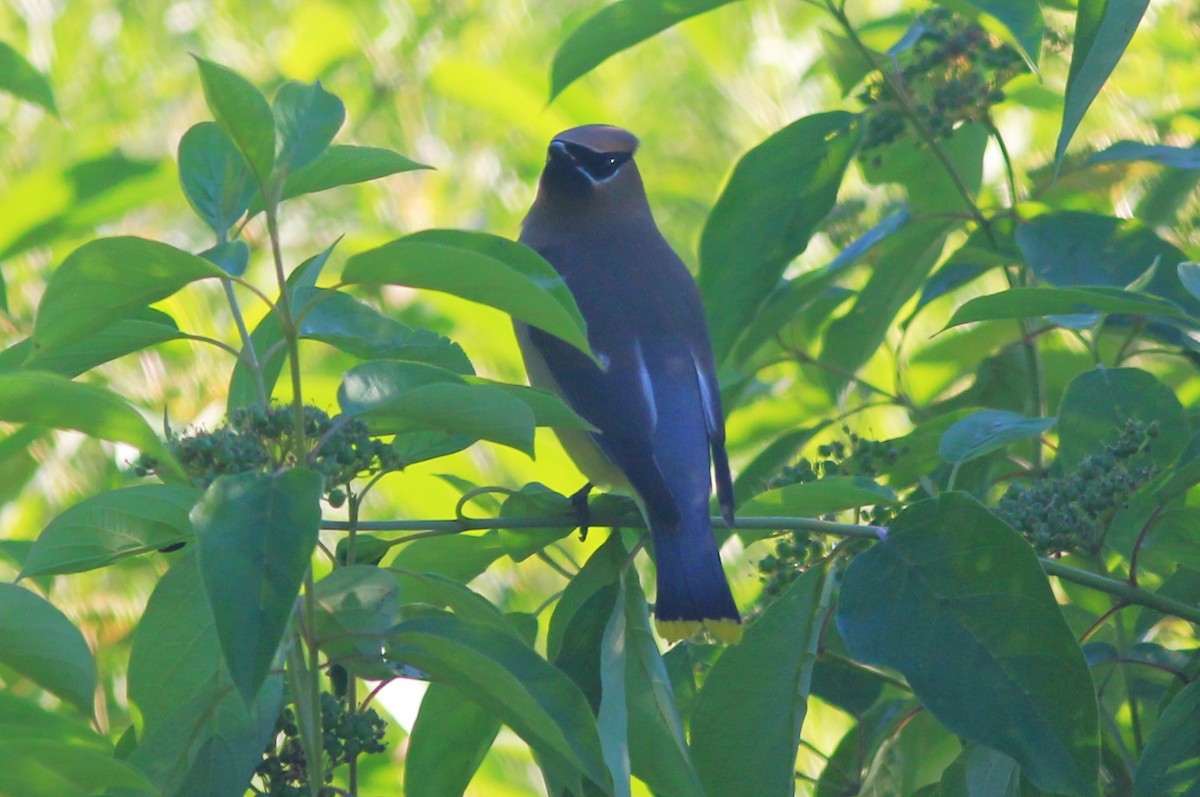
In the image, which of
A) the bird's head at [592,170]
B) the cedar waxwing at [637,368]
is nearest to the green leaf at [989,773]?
the cedar waxwing at [637,368]

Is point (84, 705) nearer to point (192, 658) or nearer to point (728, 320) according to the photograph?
point (192, 658)

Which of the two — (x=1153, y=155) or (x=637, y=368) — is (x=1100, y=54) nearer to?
(x=1153, y=155)

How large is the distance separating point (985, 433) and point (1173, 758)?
1.22 ft

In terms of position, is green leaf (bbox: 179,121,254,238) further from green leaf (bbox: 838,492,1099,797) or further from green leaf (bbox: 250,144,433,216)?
green leaf (bbox: 838,492,1099,797)

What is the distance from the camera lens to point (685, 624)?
201 cm

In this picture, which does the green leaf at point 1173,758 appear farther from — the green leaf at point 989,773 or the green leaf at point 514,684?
the green leaf at point 514,684

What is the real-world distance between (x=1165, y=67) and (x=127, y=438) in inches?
105

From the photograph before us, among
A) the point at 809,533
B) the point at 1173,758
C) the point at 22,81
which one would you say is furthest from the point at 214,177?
the point at 1173,758

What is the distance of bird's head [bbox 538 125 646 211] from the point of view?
287cm

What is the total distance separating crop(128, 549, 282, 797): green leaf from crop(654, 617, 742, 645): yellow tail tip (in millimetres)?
718

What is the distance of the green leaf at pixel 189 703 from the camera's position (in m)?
1.33

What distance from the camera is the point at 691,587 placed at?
200 cm

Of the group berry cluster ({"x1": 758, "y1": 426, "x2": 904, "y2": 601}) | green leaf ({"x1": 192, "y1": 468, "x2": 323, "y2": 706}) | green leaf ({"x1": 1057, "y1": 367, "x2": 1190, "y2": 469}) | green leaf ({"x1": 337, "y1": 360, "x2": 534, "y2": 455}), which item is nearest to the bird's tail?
berry cluster ({"x1": 758, "y1": 426, "x2": 904, "y2": 601})

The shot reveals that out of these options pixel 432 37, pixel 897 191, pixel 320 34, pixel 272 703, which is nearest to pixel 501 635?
pixel 272 703
